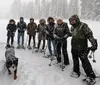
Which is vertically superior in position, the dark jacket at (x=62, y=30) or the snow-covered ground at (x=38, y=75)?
the dark jacket at (x=62, y=30)

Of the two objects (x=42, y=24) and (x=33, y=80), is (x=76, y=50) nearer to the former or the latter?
(x=33, y=80)

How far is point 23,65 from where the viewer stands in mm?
9781

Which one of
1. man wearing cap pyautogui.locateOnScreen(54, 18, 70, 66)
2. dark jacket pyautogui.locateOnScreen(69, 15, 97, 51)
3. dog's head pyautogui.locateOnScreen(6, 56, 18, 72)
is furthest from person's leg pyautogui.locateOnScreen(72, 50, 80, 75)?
dog's head pyautogui.locateOnScreen(6, 56, 18, 72)

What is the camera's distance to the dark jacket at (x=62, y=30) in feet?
30.1

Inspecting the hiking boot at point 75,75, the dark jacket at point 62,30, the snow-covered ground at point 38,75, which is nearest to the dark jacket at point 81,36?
the dark jacket at point 62,30

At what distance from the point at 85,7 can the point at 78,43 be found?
4436 cm

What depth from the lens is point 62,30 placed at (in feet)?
30.3

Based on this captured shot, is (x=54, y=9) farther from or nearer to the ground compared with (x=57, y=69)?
farther from the ground

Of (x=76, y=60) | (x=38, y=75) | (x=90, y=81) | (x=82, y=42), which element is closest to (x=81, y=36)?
(x=82, y=42)

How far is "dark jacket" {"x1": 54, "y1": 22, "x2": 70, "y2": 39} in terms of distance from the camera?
918cm

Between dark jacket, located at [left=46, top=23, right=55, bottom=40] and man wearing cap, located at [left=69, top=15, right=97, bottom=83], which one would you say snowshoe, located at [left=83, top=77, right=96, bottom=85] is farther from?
dark jacket, located at [left=46, top=23, right=55, bottom=40]

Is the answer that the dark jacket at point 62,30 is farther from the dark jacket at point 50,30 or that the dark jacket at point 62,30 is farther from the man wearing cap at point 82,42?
the dark jacket at point 50,30

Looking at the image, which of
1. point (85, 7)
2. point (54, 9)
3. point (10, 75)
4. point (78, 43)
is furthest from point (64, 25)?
point (54, 9)

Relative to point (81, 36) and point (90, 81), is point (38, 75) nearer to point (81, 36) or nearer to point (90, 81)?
point (90, 81)
